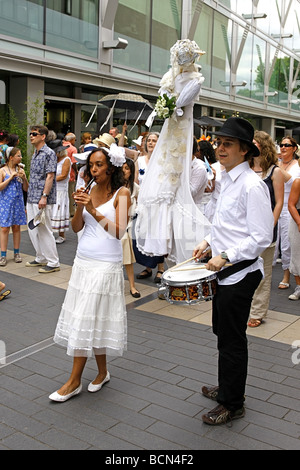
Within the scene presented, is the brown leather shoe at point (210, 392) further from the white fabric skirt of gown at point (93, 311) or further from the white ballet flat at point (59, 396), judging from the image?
the white ballet flat at point (59, 396)

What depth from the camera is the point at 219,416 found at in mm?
3514

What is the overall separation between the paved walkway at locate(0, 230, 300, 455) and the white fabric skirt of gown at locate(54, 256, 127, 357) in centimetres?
45

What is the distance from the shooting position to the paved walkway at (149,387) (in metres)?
3.35

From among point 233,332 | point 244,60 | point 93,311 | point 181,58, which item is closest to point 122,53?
point 244,60

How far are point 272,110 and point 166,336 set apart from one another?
27114 mm

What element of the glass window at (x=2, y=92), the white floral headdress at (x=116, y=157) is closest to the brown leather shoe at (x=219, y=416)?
the white floral headdress at (x=116, y=157)

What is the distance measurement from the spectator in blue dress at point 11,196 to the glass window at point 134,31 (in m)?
10.6

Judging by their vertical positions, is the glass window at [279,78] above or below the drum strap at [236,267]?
above

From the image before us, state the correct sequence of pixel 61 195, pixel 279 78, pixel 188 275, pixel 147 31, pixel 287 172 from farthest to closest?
pixel 279 78
pixel 147 31
pixel 61 195
pixel 287 172
pixel 188 275

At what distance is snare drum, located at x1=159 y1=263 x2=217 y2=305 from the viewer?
11.4 ft

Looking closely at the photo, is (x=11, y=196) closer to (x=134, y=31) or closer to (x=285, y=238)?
(x=285, y=238)

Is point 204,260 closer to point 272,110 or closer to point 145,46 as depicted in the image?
point 145,46

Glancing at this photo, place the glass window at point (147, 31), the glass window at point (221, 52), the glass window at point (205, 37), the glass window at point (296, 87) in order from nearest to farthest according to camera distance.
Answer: the glass window at point (147, 31)
the glass window at point (205, 37)
the glass window at point (221, 52)
the glass window at point (296, 87)

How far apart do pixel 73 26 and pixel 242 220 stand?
13763 millimetres
